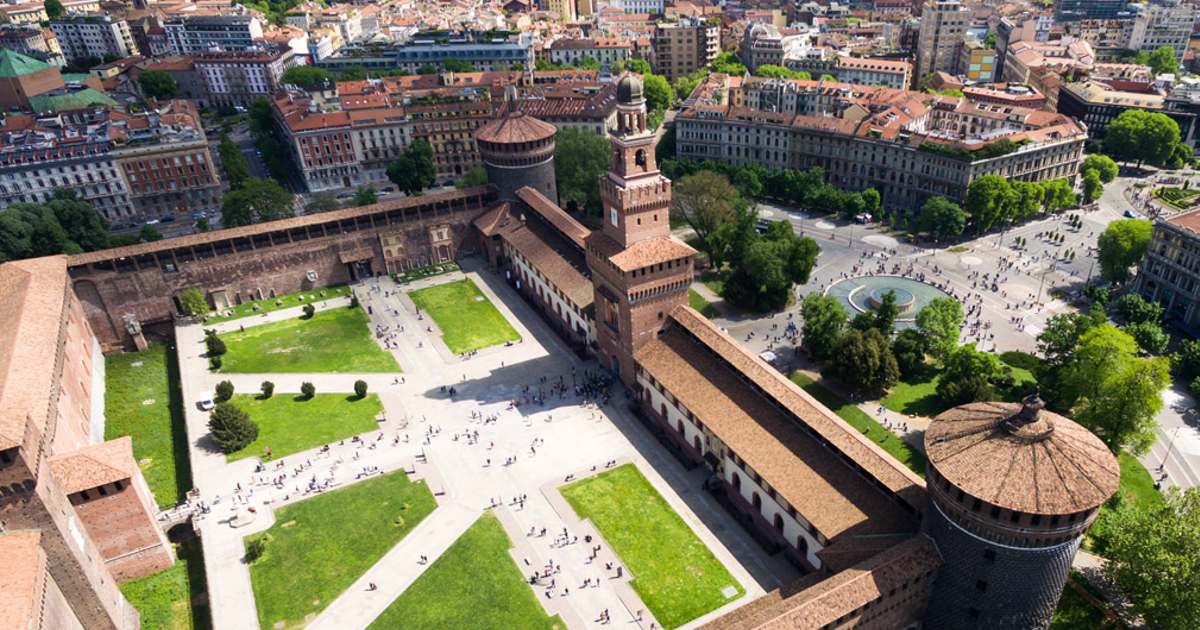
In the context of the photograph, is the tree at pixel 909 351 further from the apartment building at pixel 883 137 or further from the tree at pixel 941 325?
the apartment building at pixel 883 137

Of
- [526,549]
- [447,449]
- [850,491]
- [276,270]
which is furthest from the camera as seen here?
[276,270]

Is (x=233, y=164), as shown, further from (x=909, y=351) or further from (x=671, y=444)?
(x=909, y=351)

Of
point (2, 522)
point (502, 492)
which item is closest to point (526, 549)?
point (502, 492)

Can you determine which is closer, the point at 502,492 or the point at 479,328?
the point at 502,492

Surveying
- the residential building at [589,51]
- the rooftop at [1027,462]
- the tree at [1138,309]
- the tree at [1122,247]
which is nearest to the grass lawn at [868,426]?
the rooftop at [1027,462]

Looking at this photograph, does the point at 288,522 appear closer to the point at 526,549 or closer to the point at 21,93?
the point at 526,549

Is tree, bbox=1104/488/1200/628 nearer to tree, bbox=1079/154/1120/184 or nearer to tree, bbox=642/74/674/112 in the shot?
tree, bbox=1079/154/1120/184

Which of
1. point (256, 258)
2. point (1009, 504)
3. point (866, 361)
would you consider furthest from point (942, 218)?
point (256, 258)

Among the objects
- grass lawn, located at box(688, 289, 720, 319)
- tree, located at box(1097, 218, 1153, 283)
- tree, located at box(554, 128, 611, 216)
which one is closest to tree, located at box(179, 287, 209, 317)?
tree, located at box(554, 128, 611, 216)
